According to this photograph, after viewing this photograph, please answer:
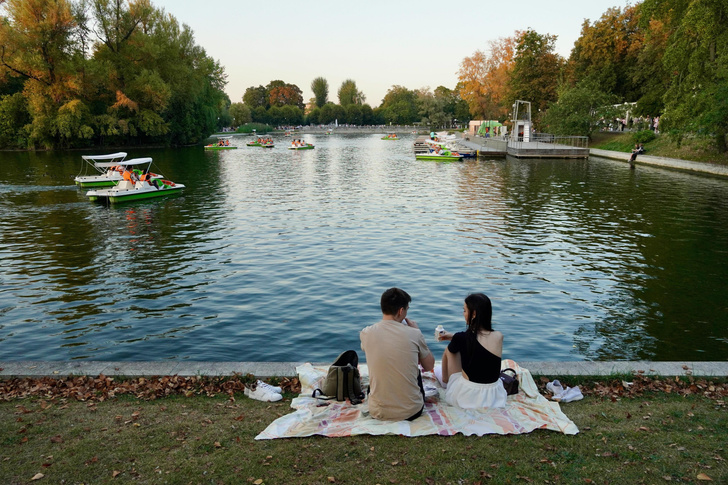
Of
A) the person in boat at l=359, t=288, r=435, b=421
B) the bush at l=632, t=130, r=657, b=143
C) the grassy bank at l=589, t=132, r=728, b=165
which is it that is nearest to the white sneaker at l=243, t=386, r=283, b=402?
the person in boat at l=359, t=288, r=435, b=421

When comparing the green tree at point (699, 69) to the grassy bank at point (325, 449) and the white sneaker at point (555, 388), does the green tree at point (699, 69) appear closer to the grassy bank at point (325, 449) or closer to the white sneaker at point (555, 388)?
the white sneaker at point (555, 388)

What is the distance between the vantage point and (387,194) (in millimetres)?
35375

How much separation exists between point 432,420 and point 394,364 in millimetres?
859

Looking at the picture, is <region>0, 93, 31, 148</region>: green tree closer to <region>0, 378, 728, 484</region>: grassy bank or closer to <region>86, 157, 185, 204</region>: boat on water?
<region>86, 157, 185, 204</region>: boat on water

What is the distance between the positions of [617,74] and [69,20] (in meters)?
74.3

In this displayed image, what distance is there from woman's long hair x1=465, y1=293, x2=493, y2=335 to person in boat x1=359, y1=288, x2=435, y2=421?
0.74m

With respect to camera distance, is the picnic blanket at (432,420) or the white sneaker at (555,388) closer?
the picnic blanket at (432,420)

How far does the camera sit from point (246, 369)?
8523mm

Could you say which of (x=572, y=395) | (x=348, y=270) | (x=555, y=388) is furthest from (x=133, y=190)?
(x=572, y=395)

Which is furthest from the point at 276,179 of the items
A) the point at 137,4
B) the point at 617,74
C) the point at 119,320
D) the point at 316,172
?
the point at 617,74

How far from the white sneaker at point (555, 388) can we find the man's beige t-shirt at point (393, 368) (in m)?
2.20

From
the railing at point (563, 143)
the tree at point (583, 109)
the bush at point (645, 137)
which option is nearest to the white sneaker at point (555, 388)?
the bush at point (645, 137)

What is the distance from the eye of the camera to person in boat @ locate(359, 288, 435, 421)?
6496 mm

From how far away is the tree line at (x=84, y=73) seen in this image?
64125 mm
